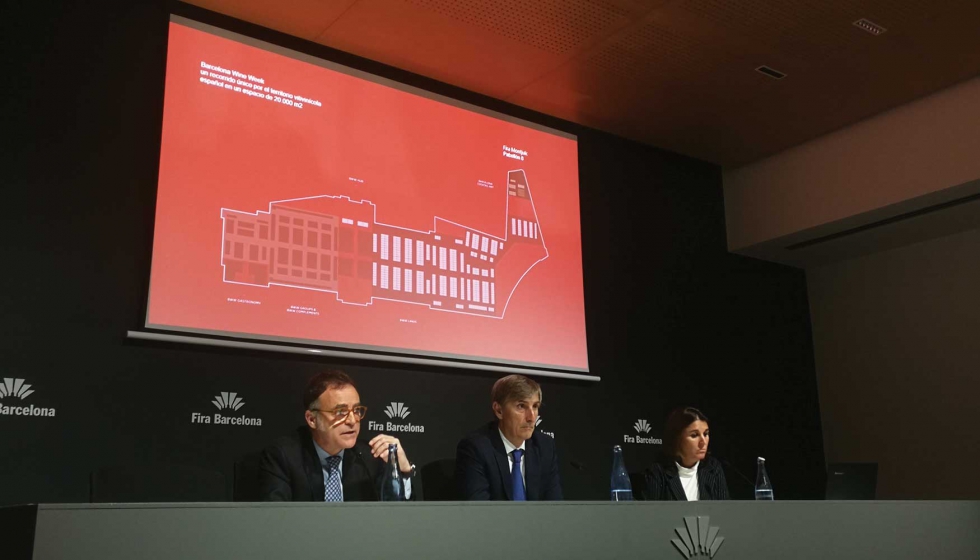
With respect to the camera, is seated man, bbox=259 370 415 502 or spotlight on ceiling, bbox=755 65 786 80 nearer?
seated man, bbox=259 370 415 502

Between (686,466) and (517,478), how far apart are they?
76 centimetres

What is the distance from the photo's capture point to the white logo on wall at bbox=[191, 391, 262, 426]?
Result: 323 centimetres

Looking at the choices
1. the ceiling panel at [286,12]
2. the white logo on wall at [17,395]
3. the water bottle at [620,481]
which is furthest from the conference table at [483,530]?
the ceiling panel at [286,12]

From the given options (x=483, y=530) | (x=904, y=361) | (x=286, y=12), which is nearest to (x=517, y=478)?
(x=483, y=530)

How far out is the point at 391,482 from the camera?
85.3 inches

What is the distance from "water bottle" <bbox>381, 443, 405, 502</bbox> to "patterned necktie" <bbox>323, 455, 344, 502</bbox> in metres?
0.38

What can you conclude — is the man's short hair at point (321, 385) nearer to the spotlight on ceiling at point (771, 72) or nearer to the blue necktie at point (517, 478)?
the blue necktie at point (517, 478)

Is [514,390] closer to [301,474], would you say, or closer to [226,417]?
[301,474]

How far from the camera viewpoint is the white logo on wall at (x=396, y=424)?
3.62m

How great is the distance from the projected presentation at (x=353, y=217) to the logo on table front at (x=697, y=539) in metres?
2.02

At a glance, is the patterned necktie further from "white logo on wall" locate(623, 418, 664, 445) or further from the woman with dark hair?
"white logo on wall" locate(623, 418, 664, 445)

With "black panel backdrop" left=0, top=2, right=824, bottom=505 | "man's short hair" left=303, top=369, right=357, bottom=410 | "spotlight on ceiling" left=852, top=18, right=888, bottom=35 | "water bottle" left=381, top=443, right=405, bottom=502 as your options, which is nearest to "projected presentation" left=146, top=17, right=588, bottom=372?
"black panel backdrop" left=0, top=2, right=824, bottom=505

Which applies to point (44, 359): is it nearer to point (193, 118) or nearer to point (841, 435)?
point (193, 118)

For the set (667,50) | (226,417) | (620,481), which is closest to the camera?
(620,481)
